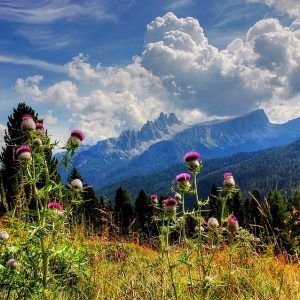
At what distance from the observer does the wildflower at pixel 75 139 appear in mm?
4971

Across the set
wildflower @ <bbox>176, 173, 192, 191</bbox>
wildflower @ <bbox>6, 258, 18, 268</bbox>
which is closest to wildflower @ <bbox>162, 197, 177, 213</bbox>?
wildflower @ <bbox>176, 173, 192, 191</bbox>

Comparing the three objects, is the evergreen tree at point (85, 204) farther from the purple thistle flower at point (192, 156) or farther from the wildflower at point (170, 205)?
the purple thistle flower at point (192, 156)

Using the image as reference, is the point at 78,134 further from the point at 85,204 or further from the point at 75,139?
the point at 85,204

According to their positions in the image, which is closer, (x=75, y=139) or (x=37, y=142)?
(x=37, y=142)

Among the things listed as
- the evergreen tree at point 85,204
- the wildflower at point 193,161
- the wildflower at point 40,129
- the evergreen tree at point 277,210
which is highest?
the wildflower at point 40,129

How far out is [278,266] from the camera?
26.9 feet

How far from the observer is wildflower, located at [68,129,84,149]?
4.97 meters

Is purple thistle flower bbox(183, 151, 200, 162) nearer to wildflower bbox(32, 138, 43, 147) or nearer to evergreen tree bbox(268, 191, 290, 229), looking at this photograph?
wildflower bbox(32, 138, 43, 147)

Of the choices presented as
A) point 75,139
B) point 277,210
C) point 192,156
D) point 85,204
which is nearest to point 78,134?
point 75,139

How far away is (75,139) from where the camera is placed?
5.11m

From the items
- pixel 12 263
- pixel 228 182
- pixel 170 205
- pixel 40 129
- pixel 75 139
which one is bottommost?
pixel 12 263

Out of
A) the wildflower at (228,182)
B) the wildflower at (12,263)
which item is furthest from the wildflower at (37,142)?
the wildflower at (228,182)

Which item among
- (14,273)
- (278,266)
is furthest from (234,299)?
(278,266)

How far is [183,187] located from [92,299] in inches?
71.5
